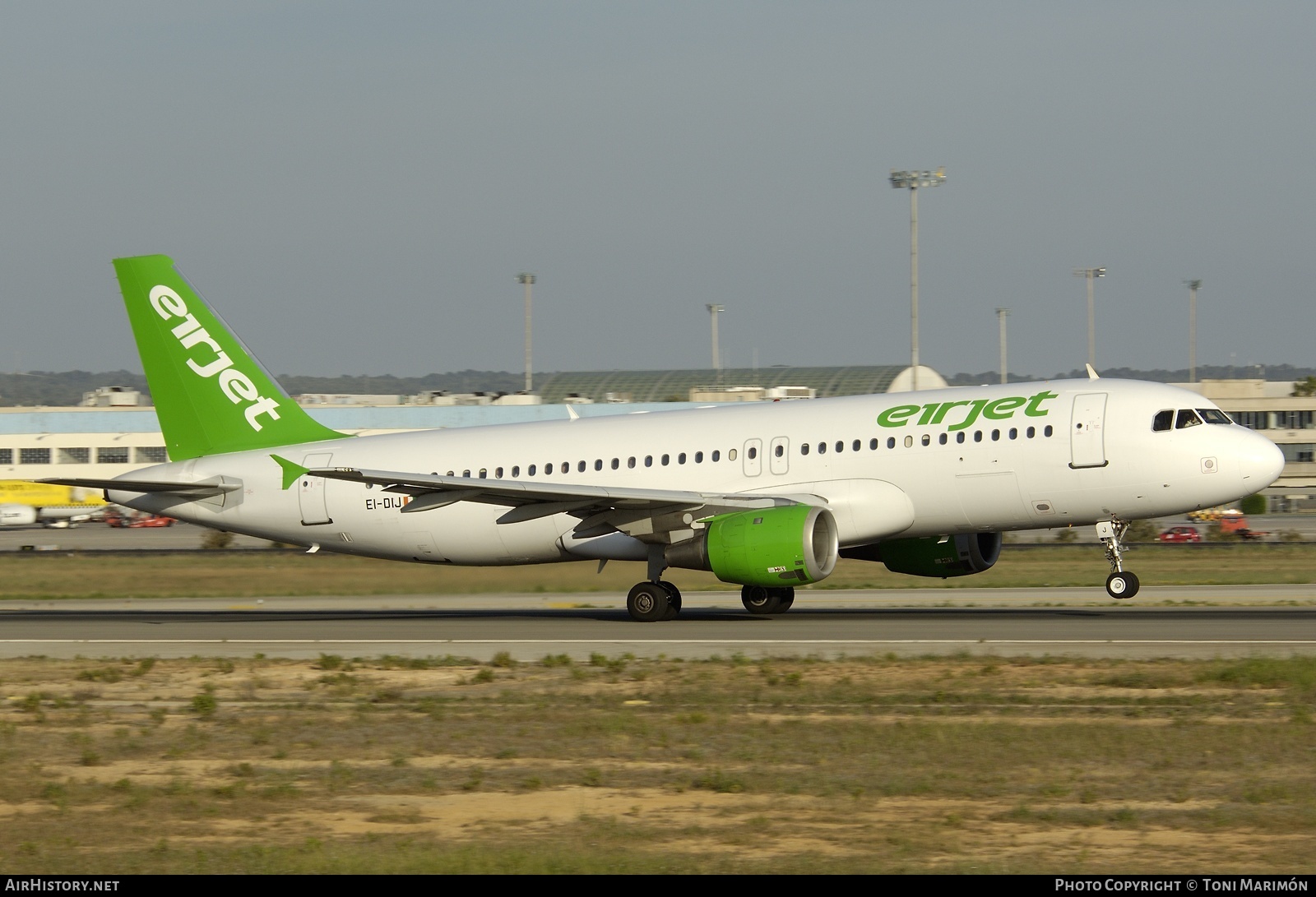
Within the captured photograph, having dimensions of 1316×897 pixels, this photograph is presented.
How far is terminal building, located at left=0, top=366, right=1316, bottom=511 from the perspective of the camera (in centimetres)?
9569

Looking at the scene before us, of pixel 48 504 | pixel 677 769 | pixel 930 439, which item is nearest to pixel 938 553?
pixel 930 439

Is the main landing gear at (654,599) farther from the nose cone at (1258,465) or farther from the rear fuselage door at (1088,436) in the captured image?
the nose cone at (1258,465)

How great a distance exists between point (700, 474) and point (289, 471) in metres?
8.13

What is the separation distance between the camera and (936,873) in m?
9.40

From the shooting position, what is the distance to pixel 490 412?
311ft

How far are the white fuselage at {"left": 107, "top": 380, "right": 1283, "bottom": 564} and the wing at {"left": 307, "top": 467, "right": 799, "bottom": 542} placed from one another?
0.63 metres

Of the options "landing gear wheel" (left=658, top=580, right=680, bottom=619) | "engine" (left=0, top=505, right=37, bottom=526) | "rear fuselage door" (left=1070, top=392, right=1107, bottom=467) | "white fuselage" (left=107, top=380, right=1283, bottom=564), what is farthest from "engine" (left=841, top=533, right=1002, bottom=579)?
"engine" (left=0, top=505, right=37, bottom=526)

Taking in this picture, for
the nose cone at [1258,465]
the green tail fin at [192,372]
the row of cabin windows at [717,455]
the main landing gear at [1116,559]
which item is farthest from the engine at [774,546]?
the green tail fin at [192,372]

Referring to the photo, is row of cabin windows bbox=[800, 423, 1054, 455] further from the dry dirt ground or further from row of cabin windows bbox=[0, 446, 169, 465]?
row of cabin windows bbox=[0, 446, 169, 465]

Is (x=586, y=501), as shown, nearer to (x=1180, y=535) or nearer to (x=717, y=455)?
(x=717, y=455)

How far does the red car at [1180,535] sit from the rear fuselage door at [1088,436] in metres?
42.7

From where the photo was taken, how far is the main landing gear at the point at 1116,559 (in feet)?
88.5
